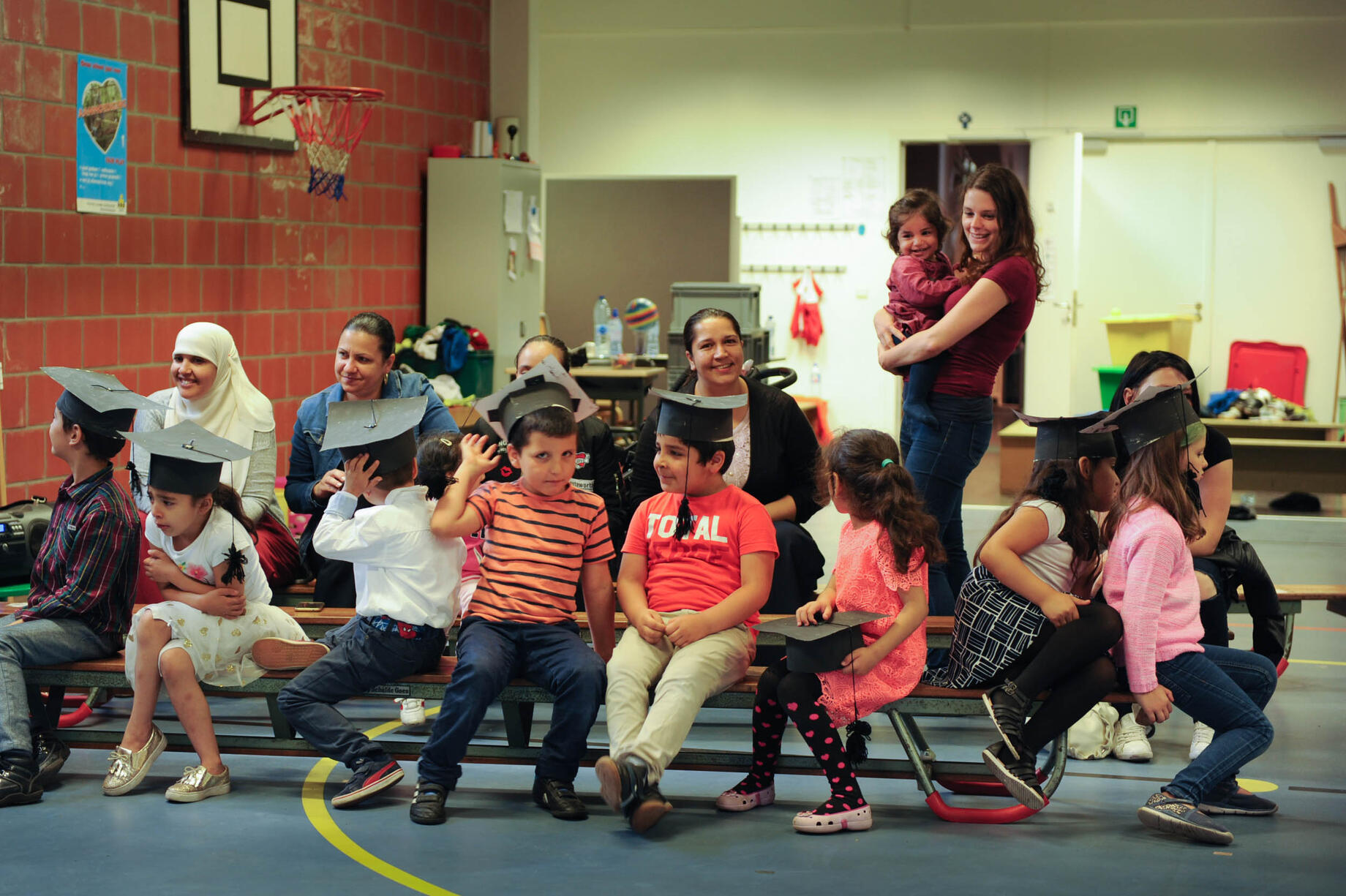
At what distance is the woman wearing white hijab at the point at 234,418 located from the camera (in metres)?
3.99

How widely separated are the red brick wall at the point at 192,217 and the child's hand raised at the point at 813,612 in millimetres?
3607

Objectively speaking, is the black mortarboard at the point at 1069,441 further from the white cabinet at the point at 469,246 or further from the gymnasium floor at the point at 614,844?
the white cabinet at the point at 469,246

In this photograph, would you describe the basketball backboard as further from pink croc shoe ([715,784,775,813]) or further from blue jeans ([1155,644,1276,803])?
blue jeans ([1155,644,1276,803])

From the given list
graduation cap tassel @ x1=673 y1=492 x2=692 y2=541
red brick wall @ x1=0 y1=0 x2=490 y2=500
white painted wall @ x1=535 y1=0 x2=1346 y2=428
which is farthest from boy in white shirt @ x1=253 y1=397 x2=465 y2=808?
white painted wall @ x1=535 y1=0 x2=1346 y2=428

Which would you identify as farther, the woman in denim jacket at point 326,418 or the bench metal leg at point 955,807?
the woman in denim jacket at point 326,418

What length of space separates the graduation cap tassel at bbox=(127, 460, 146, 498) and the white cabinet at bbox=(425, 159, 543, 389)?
4.52 meters

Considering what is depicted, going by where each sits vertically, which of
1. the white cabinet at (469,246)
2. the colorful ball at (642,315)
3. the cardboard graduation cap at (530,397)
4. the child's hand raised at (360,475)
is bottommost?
the child's hand raised at (360,475)

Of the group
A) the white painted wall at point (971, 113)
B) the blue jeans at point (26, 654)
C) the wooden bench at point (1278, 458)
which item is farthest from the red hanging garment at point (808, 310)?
the blue jeans at point (26, 654)

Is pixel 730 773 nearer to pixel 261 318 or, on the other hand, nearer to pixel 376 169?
pixel 261 318

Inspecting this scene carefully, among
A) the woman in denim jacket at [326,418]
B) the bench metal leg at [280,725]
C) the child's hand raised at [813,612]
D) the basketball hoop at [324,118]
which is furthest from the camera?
the basketball hoop at [324,118]

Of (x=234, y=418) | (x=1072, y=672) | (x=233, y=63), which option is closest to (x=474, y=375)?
(x=233, y=63)

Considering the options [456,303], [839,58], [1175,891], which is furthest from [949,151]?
[1175,891]

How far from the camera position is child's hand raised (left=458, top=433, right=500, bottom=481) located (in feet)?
10.8

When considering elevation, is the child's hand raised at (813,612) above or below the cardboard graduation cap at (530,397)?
below
